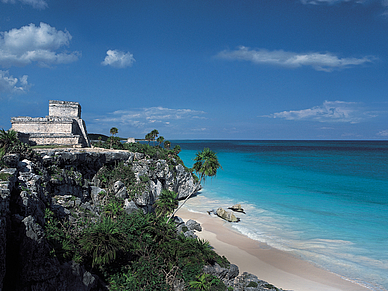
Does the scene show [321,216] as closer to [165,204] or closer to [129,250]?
[165,204]

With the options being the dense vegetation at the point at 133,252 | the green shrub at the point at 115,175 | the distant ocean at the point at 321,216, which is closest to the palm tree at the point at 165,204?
the dense vegetation at the point at 133,252

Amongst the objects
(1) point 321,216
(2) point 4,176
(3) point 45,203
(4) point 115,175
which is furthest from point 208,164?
(1) point 321,216

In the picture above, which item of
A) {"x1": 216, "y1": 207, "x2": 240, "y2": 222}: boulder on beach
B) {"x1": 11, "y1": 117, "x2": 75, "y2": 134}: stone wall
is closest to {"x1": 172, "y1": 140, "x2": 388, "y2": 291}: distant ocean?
{"x1": 216, "y1": 207, "x2": 240, "y2": 222}: boulder on beach

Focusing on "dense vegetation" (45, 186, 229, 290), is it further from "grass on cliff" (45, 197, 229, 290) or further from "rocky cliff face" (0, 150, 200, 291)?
"rocky cliff face" (0, 150, 200, 291)

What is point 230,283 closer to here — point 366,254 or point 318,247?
point 318,247

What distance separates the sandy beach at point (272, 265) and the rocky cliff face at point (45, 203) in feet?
30.6

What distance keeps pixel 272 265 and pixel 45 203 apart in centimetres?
1811

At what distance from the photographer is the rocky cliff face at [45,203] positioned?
8.45 meters

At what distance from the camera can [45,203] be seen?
1380 centimetres

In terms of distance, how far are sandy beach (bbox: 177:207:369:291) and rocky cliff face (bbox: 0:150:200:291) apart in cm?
931

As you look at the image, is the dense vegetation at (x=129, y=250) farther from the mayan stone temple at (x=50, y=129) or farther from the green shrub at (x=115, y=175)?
the mayan stone temple at (x=50, y=129)

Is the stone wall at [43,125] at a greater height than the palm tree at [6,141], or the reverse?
the stone wall at [43,125]

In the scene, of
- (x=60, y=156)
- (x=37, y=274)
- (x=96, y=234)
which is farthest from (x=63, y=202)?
(x=37, y=274)

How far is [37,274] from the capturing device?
27.8ft
